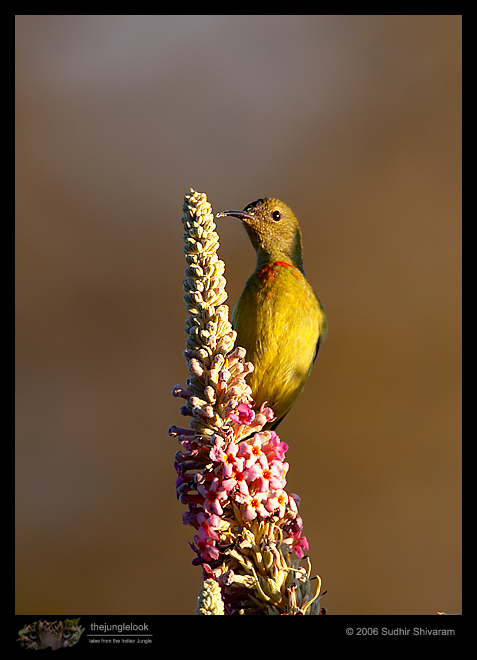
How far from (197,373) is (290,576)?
2.34 feet

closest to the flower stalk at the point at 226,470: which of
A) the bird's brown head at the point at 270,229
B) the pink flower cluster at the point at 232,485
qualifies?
the pink flower cluster at the point at 232,485

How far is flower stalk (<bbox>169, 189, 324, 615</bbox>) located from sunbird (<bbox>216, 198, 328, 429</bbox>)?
1.91m

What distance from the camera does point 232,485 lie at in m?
2.05

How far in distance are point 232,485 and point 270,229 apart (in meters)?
2.96

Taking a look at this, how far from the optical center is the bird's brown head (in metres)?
4.72

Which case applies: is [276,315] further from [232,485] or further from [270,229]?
[232,485]

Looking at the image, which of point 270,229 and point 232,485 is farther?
point 270,229

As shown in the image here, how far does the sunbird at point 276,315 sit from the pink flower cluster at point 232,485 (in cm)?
190

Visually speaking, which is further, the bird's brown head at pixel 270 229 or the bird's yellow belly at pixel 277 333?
the bird's brown head at pixel 270 229

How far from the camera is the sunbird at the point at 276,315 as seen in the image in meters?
4.22

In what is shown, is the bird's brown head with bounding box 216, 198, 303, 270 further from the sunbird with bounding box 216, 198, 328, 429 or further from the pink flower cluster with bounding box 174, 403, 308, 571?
the pink flower cluster with bounding box 174, 403, 308, 571
